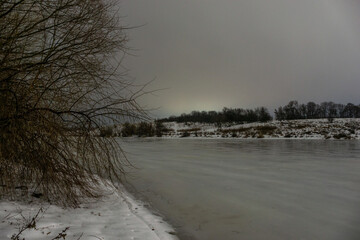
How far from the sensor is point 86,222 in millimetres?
3566

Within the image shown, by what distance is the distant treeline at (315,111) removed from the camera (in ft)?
282

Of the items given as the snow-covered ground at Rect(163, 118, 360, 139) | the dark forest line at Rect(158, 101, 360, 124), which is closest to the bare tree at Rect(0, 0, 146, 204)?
the snow-covered ground at Rect(163, 118, 360, 139)

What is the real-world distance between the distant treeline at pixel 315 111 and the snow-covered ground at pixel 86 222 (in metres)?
88.0

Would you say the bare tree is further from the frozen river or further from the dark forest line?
the dark forest line

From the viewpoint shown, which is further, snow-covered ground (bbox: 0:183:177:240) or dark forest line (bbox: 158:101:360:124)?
dark forest line (bbox: 158:101:360:124)

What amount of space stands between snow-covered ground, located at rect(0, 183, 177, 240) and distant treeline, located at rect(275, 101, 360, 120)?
8803 centimetres

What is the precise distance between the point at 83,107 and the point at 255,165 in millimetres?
6789

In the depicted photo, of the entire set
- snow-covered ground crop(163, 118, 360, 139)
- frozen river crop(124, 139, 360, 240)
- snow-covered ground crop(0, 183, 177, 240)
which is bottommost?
frozen river crop(124, 139, 360, 240)

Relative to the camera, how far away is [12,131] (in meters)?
3.07

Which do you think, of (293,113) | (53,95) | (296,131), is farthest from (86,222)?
(293,113)

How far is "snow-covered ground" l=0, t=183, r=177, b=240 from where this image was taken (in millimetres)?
3029

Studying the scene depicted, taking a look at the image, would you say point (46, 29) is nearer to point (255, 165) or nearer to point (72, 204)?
point (72, 204)

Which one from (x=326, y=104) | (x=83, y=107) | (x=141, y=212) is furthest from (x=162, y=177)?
(x=326, y=104)

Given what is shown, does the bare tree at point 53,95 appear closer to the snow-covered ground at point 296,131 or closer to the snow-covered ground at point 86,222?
the snow-covered ground at point 86,222
